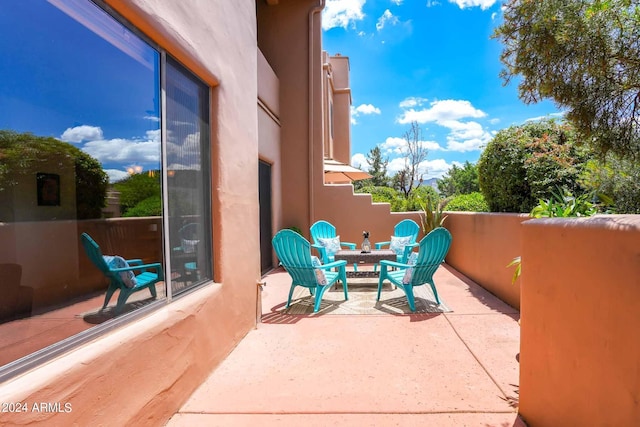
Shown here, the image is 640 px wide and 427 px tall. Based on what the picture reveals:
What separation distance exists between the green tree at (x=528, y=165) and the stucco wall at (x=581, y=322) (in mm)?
2887

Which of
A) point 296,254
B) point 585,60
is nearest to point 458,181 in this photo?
point 296,254

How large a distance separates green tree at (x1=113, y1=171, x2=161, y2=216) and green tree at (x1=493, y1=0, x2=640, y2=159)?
296cm

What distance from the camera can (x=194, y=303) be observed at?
2549 millimetres

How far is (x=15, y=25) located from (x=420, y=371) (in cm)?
371

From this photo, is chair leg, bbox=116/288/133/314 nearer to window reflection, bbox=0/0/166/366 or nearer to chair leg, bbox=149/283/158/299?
window reflection, bbox=0/0/166/366

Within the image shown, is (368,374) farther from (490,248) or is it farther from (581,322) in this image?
(490,248)

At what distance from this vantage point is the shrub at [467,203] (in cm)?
771

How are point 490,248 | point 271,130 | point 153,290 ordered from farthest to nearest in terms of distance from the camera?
point 271,130, point 490,248, point 153,290

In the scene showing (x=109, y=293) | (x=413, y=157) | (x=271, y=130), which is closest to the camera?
(x=109, y=293)

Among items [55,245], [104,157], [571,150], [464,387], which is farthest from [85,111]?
[571,150]

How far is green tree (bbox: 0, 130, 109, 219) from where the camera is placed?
238 centimetres

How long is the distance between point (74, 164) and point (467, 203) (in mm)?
7904

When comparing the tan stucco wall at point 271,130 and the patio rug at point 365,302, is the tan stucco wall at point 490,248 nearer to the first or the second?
the patio rug at point 365,302

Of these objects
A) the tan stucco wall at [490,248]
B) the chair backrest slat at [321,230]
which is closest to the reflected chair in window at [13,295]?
the tan stucco wall at [490,248]
